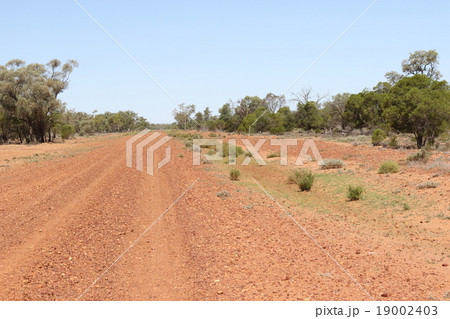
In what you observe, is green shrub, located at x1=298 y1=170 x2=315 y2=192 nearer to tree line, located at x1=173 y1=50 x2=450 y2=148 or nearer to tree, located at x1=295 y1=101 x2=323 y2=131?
tree line, located at x1=173 y1=50 x2=450 y2=148

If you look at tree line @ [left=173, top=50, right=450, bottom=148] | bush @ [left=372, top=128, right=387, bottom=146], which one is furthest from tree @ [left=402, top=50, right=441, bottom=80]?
bush @ [left=372, top=128, right=387, bottom=146]

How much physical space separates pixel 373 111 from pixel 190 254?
151ft

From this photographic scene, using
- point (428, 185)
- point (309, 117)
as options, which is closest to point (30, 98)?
point (309, 117)

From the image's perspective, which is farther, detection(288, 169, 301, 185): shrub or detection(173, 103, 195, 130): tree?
detection(173, 103, 195, 130): tree

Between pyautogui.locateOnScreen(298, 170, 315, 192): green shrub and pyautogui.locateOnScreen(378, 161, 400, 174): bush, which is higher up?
pyautogui.locateOnScreen(378, 161, 400, 174): bush

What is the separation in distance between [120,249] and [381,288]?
428 cm

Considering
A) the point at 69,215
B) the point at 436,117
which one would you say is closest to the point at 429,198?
the point at 69,215

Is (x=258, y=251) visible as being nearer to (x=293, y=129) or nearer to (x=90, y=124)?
(x=293, y=129)

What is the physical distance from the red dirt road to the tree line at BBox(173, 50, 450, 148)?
60.9 ft

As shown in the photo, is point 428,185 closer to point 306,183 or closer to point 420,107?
point 306,183

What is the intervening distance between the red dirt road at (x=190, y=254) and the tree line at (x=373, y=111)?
18.6 metres

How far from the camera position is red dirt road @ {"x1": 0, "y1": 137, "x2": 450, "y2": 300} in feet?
17.5

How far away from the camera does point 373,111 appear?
48.4m

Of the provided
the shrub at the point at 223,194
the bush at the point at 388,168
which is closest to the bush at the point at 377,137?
the bush at the point at 388,168
